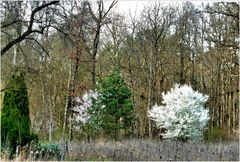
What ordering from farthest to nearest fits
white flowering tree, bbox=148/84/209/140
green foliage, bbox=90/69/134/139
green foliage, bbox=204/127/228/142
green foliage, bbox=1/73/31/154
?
green foliage, bbox=204/127/228/142, white flowering tree, bbox=148/84/209/140, green foliage, bbox=90/69/134/139, green foliage, bbox=1/73/31/154

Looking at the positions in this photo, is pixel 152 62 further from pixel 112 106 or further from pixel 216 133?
pixel 112 106

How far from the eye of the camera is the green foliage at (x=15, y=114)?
382 inches

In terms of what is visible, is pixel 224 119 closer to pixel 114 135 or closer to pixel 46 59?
pixel 114 135

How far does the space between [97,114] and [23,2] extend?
8.14 metres

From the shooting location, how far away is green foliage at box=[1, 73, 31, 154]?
9695 millimetres

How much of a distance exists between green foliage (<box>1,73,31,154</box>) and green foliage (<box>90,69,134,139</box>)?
29.3 ft

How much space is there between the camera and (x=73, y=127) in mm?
20406

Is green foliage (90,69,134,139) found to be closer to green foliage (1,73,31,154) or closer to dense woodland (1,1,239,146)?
dense woodland (1,1,239,146)

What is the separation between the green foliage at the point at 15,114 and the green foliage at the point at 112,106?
893 centimetres

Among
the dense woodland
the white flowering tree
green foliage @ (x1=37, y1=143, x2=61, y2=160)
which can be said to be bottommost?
green foliage @ (x1=37, y1=143, x2=61, y2=160)

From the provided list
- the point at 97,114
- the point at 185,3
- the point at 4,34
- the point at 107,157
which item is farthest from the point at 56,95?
the point at 107,157

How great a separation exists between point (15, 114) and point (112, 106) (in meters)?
9.20

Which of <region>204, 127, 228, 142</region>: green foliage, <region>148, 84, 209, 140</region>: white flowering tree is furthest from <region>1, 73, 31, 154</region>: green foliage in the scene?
<region>204, 127, 228, 142</region>: green foliage

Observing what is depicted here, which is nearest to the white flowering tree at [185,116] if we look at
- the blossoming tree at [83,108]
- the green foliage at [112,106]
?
the green foliage at [112,106]
